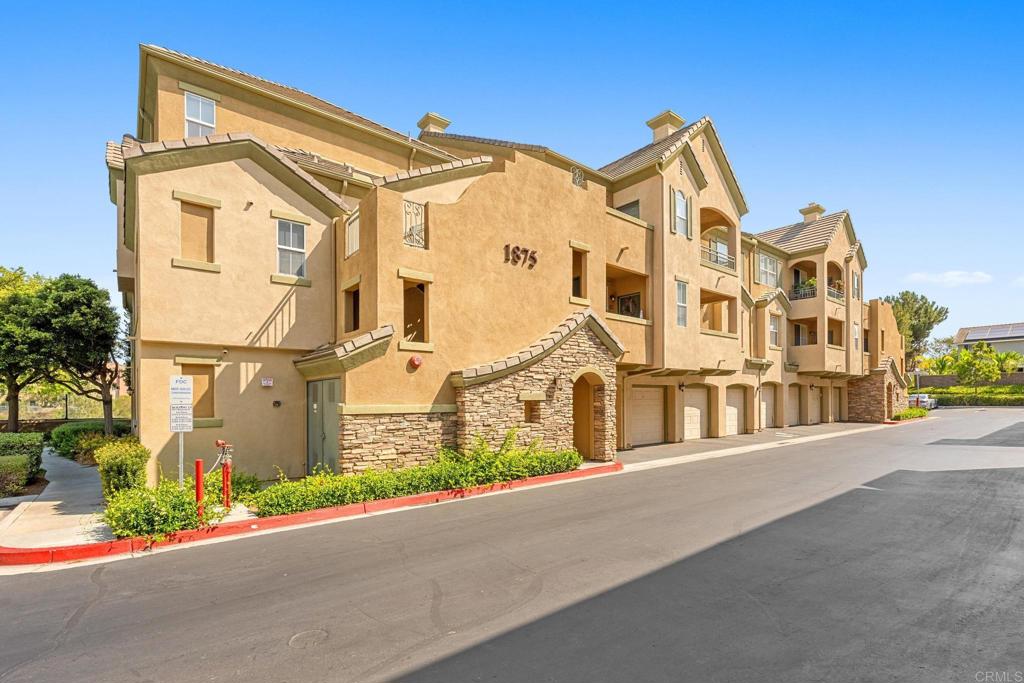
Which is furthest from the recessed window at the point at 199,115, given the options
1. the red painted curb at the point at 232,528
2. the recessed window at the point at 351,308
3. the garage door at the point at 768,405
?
the garage door at the point at 768,405

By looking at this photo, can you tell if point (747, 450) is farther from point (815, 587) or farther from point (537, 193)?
point (815, 587)

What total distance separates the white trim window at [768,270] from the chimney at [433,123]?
19.9 metres

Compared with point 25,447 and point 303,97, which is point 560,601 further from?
point 303,97

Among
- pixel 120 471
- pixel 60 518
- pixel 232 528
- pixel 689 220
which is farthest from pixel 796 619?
pixel 689 220

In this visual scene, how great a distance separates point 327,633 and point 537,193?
13.9 metres

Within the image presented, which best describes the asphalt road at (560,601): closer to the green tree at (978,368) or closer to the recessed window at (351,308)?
the recessed window at (351,308)

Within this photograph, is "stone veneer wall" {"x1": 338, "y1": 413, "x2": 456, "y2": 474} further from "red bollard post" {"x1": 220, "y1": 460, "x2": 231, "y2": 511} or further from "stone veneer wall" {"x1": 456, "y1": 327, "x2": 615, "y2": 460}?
"red bollard post" {"x1": 220, "y1": 460, "x2": 231, "y2": 511}

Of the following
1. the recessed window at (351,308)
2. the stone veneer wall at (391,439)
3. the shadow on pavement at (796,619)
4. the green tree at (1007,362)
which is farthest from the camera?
the green tree at (1007,362)

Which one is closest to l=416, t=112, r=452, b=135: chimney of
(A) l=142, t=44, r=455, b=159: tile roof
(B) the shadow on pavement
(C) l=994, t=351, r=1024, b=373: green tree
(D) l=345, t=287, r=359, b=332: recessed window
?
(A) l=142, t=44, r=455, b=159: tile roof

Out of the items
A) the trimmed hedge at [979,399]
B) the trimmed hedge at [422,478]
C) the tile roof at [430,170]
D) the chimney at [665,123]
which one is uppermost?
the chimney at [665,123]

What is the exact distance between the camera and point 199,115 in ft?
52.4

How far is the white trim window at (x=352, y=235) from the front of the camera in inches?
571

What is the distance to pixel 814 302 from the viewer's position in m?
32.2

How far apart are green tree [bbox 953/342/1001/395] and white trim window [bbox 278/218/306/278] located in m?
71.0
